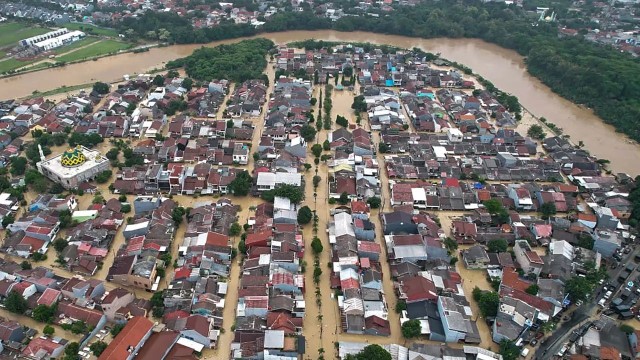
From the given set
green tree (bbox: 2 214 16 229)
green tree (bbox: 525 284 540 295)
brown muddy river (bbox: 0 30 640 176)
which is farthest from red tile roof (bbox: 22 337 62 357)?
brown muddy river (bbox: 0 30 640 176)

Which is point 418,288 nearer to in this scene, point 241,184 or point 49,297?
point 241,184

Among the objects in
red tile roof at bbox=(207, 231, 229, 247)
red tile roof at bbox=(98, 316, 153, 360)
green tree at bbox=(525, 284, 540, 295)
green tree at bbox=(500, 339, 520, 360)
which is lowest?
green tree at bbox=(500, 339, 520, 360)

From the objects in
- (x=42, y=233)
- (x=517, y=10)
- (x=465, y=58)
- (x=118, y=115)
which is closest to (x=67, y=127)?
(x=118, y=115)

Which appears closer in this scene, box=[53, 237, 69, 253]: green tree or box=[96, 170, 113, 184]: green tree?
box=[53, 237, 69, 253]: green tree

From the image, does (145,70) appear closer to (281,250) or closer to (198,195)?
(198,195)

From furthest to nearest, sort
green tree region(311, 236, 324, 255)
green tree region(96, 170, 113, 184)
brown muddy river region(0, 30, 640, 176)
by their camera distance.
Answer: brown muddy river region(0, 30, 640, 176)
green tree region(96, 170, 113, 184)
green tree region(311, 236, 324, 255)

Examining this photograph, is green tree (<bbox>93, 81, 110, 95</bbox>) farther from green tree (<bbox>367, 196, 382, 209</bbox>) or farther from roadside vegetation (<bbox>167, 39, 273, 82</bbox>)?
green tree (<bbox>367, 196, 382, 209</bbox>)

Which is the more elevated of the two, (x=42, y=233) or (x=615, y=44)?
(x=615, y=44)
